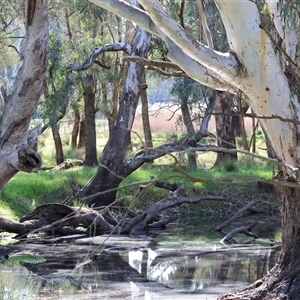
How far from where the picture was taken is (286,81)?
668 centimetres

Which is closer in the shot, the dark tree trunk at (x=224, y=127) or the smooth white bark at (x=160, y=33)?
the smooth white bark at (x=160, y=33)

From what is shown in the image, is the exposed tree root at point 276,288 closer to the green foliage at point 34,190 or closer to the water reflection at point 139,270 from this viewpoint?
the water reflection at point 139,270

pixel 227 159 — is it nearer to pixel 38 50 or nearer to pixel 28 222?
pixel 28 222

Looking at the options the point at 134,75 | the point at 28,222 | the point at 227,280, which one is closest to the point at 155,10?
the point at 227,280

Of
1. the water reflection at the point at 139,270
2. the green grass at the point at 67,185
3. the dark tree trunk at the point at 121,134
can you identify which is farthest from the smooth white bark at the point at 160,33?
the dark tree trunk at the point at 121,134

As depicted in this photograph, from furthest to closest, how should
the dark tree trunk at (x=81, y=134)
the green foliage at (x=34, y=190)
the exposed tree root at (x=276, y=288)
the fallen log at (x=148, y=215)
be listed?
the dark tree trunk at (x=81, y=134) < the green foliage at (x=34, y=190) < the fallen log at (x=148, y=215) < the exposed tree root at (x=276, y=288)

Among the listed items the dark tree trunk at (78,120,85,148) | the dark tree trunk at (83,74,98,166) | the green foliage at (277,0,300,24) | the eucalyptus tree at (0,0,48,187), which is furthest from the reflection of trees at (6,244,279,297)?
the dark tree trunk at (78,120,85,148)

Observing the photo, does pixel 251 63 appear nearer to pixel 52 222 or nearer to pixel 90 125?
pixel 52 222

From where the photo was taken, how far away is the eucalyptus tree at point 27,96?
6242mm

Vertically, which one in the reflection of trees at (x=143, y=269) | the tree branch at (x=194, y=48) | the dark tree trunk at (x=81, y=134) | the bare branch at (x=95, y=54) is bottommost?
the reflection of trees at (x=143, y=269)

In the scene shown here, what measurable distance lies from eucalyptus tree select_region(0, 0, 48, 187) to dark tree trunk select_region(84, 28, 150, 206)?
7193mm

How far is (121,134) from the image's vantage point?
46.1ft

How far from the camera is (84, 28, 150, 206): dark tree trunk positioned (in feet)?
44.9

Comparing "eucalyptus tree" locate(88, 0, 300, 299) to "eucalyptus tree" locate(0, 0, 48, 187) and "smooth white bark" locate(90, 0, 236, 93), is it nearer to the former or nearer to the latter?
"smooth white bark" locate(90, 0, 236, 93)
